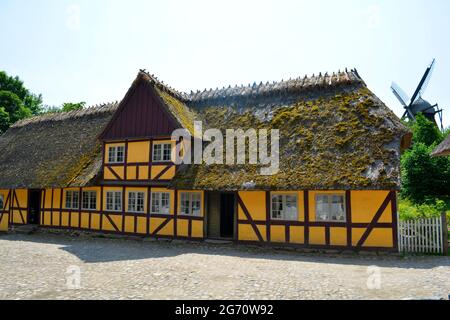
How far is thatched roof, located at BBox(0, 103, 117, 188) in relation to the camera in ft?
58.6

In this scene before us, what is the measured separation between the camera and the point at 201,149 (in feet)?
51.8

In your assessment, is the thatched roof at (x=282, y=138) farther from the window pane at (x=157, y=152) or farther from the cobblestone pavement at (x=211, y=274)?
the cobblestone pavement at (x=211, y=274)

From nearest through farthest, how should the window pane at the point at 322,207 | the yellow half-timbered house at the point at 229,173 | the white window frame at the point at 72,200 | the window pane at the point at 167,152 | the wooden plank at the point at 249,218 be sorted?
the yellow half-timbered house at the point at 229,173
the window pane at the point at 322,207
the wooden plank at the point at 249,218
the window pane at the point at 167,152
the white window frame at the point at 72,200

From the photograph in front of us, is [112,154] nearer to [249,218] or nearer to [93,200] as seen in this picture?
[93,200]

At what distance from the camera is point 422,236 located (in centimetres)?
1175

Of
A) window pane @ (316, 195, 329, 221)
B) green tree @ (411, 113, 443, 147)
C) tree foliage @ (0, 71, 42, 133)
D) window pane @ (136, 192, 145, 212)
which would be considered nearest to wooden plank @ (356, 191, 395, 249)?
window pane @ (316, 195, 329, 221)

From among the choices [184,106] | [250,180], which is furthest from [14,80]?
[250,180]

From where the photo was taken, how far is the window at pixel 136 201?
53.8 feet

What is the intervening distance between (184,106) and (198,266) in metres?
10.6

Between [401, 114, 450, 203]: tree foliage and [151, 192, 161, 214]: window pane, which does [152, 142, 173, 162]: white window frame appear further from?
[401, 114, 450, 203]: tree foliage

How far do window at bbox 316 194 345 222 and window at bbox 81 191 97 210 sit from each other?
39.3 feet

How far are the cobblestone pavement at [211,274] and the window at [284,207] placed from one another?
1429 millimetres

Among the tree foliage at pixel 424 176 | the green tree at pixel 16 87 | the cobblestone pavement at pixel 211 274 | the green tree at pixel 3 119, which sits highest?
the green tree at pixel 16 87

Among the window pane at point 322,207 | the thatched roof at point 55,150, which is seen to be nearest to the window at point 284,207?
the window pane at point 322,207
